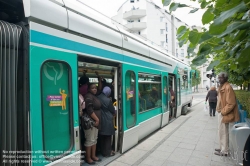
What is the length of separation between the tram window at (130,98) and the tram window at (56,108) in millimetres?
1829

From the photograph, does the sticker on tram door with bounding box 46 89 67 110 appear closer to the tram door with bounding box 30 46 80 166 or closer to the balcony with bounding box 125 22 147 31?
the tram door with bounding box 30 46 80 166

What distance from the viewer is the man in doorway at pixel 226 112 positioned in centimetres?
365

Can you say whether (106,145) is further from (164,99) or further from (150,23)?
(150,23)

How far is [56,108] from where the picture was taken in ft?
7.82

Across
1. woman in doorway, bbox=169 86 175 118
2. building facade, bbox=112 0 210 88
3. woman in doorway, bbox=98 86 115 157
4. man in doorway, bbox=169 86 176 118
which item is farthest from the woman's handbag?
building facade, bbox=112 0 210 88

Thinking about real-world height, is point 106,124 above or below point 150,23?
below

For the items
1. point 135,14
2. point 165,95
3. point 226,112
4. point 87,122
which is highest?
point 135,14

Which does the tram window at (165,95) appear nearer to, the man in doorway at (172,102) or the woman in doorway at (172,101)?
the woman in doorway at (172,101)

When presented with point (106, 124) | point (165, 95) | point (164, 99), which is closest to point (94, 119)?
point (106, 124)

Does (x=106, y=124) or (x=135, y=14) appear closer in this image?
(x=106, y=124)

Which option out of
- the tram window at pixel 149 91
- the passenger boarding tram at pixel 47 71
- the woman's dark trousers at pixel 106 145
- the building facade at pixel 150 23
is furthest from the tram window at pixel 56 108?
the building facade at pixel 150 23

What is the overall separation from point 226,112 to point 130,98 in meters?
2.11

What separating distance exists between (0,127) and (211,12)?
2065mm

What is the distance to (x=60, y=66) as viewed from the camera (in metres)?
2.49
